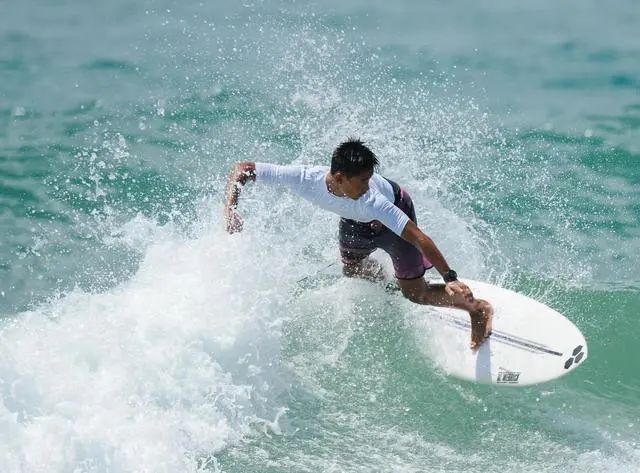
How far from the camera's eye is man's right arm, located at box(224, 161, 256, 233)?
6.48m

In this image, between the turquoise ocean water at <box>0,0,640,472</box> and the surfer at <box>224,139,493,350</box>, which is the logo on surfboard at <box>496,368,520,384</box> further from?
the surfer at <box>224,139,493,350</box>

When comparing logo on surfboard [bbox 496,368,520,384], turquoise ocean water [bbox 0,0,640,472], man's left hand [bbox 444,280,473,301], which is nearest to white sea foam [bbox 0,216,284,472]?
turquoise ocean water [bbox 0,0,640,472]

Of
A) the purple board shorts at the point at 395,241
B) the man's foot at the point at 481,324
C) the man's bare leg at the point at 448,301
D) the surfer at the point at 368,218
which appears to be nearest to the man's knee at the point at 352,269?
the surfer at the point at 368,218

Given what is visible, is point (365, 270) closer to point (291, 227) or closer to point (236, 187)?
point (291, 227)

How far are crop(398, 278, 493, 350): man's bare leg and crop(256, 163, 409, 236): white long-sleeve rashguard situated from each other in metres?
0.65

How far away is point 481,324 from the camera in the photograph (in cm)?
706

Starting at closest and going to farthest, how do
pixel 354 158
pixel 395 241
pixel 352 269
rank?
pixel 354 158
pixel 395 241
pixel 352 269

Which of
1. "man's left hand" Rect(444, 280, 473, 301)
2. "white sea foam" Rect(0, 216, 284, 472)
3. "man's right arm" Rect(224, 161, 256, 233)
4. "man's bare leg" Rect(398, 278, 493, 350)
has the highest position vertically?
"man's right arm" Rect(224, 161, 256, 233)

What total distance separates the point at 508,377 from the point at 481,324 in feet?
1.44

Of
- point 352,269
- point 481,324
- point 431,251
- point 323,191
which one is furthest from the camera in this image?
point 352,269

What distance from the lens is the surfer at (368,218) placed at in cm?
613

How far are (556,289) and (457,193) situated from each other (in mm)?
1574

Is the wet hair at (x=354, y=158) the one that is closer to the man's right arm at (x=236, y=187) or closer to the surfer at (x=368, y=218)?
the surfer at (x=368, y=218)

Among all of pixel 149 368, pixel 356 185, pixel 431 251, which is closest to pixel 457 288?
pixel 431 251
